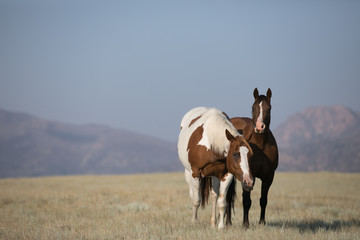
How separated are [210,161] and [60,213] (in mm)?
5934

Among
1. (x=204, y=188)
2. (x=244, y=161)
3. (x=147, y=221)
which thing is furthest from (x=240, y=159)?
(x=147, y=221)

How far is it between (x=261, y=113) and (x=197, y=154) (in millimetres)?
1449

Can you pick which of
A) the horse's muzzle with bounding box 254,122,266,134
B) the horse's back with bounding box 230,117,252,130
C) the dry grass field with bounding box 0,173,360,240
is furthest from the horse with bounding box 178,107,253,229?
the horse's back with bounding box 230,117,252,130

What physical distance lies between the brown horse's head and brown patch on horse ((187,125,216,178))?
1.61 feet

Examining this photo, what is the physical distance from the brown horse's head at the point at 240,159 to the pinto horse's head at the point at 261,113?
1.77 ft

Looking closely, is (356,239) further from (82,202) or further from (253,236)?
(82,202)

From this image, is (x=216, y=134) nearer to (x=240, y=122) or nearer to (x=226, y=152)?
(x=226, y=152)

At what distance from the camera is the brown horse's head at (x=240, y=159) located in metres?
6.75

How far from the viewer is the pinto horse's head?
7.41 metres

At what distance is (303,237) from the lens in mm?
7008

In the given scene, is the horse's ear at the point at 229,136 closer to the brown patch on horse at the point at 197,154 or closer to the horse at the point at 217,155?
the horse at the point at 217,155

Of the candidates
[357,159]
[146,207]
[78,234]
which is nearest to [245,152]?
[78,234]

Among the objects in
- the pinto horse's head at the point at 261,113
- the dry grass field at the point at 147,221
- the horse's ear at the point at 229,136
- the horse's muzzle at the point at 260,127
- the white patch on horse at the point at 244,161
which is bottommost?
the dry grass field at the point at 147,221

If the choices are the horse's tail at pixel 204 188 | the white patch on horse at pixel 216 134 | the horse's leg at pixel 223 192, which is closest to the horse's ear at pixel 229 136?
the white patch on horse at pixel 216 134
